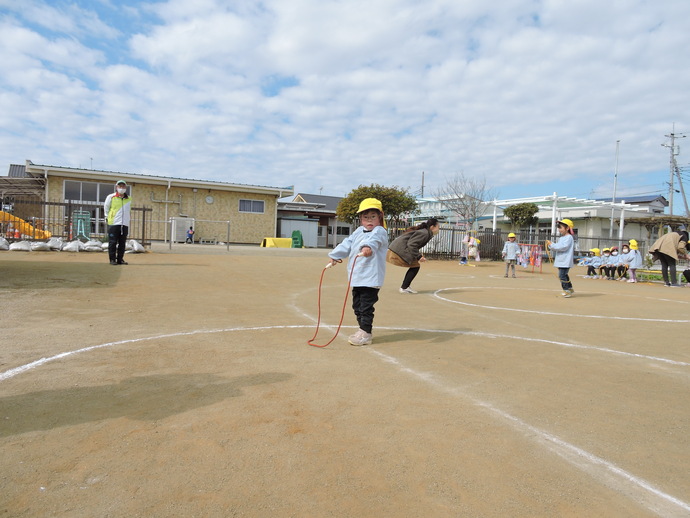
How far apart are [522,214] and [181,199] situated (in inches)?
1085

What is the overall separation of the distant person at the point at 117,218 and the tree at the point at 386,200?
74.8 feet

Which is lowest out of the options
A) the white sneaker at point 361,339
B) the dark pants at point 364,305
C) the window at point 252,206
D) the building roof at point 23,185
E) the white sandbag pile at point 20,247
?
the white sneaker at point 361,339

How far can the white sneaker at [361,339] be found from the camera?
5434 millimetres

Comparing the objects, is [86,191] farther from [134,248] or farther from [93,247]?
[134,248]

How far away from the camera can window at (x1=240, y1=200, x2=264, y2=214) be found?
112ft

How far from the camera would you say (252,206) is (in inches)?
1355

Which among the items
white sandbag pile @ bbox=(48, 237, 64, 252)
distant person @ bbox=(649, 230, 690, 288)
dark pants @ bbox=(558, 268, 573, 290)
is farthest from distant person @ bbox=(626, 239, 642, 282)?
white sandbag pile @ bbox=(48, 237, 64, 252)

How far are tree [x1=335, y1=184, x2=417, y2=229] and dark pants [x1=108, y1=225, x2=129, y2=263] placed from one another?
22791 mm

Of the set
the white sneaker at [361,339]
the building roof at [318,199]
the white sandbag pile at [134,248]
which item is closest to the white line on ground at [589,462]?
the white sneaker at [361,339]

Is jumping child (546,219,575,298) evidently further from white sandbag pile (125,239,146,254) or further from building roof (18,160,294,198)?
building roof (18,160,294,198)

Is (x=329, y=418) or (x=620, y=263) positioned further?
(x=620, y=263)

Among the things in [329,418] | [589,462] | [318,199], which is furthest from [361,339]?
[318,199]

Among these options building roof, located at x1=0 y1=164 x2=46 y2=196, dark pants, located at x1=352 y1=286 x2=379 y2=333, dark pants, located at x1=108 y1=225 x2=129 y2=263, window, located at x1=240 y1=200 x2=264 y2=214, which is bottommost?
dark pants, located at x1=352 y1=286 x2=379 y2=333

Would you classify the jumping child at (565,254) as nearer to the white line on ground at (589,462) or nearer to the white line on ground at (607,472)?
the white line on ground at (589,462)
